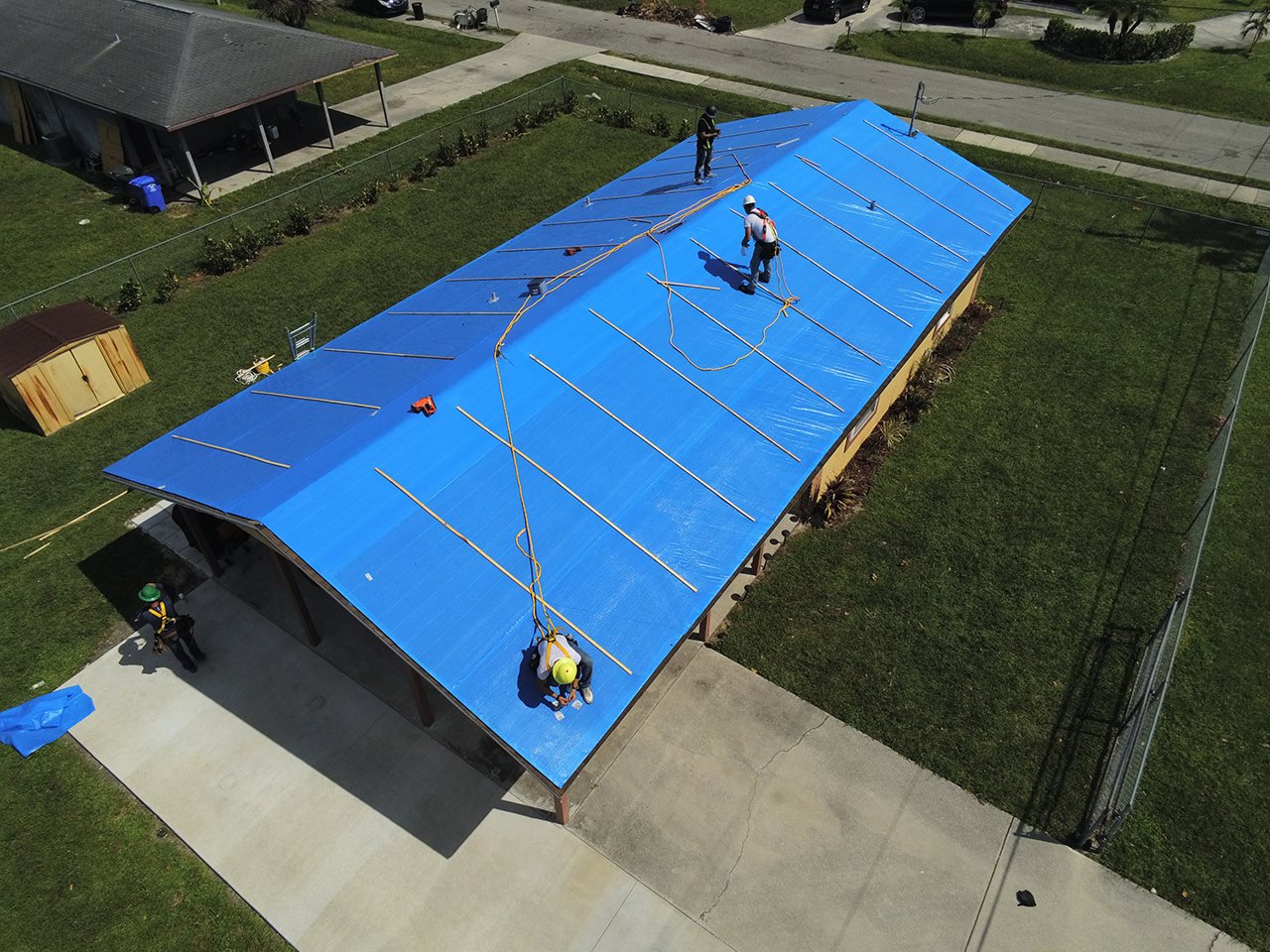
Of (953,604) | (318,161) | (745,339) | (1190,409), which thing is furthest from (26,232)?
(1190,409)

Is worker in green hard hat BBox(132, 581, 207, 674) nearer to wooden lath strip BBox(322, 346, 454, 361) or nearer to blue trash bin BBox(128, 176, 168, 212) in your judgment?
wooden lath strip BBox(322, 346, 454, 361)

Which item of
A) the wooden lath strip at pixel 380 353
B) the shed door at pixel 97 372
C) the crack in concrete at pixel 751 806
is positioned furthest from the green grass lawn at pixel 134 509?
the crack in concrete at pixel 751 806

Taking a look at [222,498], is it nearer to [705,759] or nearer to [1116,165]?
[705,759]

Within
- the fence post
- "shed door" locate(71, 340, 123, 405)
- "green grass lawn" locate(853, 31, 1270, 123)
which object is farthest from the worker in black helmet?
"green grass lawn" locate(853, 31, 1270, 123)

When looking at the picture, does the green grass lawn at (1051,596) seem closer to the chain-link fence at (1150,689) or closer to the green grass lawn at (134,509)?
the chain-link fence at (1150,689)

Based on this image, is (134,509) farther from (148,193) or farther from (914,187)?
(914,187)
